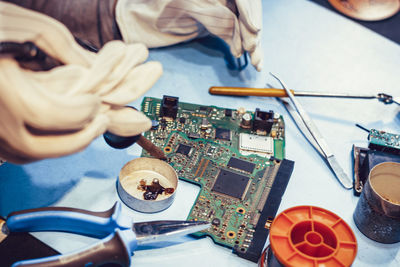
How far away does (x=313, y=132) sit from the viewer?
1.78 meters

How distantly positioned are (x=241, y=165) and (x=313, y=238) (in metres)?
0.43

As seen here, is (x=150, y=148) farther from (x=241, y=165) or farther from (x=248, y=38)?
(x=248, y=38)

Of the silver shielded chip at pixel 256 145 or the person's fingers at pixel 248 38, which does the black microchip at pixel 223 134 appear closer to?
the silver shielded chip at pixel 256 145

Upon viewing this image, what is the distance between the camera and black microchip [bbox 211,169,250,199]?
155 centimetres

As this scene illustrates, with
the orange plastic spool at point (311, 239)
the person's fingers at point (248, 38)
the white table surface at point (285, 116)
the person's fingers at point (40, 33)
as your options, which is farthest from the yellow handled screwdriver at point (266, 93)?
the person's fingers at point (40, 33)

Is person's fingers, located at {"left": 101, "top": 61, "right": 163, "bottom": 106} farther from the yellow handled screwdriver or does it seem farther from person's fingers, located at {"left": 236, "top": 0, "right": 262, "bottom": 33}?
the yellow handled screwdriver

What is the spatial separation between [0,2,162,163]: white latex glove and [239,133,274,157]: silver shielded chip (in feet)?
2.56

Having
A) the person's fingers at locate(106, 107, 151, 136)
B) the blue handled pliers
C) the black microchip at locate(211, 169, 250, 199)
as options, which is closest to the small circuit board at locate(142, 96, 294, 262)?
the black microchip at locate(211, 169, 250, 199)

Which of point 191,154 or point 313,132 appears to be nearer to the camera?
point 191,154

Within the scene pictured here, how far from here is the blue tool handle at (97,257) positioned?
3.91 ft

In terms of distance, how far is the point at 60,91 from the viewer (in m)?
0.85

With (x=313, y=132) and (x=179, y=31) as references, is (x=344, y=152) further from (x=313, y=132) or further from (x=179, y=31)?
(x=179, y=31)

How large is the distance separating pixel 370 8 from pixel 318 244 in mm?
1578

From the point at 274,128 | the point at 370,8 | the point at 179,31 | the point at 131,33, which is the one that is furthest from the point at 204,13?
the point at 370,8
